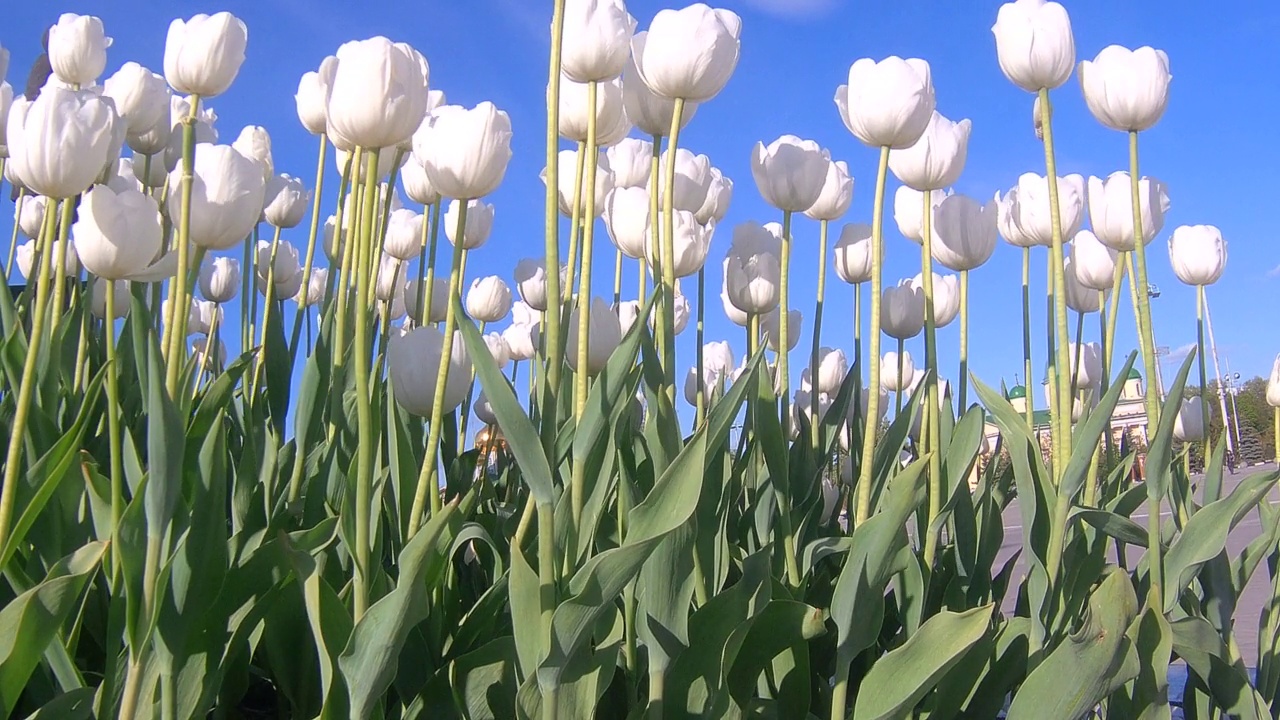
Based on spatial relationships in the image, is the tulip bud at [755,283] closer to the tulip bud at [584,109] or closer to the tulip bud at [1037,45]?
the tulip bud at [584,109]

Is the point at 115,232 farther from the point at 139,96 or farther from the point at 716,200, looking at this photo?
the point at 716,200

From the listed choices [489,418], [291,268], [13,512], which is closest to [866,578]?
[13,512]

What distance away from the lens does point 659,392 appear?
1236 millimetres

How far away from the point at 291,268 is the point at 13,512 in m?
1.17

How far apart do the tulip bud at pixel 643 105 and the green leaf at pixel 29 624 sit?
898mm

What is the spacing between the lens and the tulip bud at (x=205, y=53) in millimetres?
1552

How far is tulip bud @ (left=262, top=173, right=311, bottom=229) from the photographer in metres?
2.10

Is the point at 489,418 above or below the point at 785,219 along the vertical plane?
below

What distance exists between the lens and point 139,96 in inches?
68.2

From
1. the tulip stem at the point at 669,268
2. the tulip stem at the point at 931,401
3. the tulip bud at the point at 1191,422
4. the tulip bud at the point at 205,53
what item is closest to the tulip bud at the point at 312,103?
the tulip bud at the point at 205,53

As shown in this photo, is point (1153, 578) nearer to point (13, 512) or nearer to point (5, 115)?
point (13, 512)

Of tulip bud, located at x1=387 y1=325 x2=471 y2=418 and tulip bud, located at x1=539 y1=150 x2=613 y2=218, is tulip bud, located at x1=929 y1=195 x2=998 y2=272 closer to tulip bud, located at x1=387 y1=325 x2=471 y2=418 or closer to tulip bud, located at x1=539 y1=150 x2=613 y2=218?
tulip bud, located at x1=539 y1=150 x2=613 y2=218

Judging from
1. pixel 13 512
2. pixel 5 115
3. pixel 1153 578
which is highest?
pixel 5 115

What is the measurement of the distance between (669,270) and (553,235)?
0.25 m
